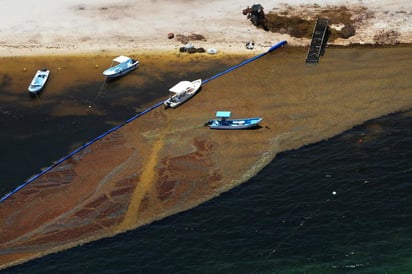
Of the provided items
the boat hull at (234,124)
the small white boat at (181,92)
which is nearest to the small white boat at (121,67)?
the small white boat at (181,92)

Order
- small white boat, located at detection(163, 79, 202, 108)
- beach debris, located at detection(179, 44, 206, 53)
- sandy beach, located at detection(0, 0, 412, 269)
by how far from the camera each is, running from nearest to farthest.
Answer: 1. sandy beach, located at detection(0, 0, 412, 269)
2. small white boat, located at detection(163, 79, 202, 108)
3. beach debris, located at detection(179, 44, 206, 53)

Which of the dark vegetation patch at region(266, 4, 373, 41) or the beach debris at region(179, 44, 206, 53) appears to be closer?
the beach debris at region(179, 44, 206, 53)

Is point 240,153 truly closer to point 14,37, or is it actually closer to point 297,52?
point 297,52

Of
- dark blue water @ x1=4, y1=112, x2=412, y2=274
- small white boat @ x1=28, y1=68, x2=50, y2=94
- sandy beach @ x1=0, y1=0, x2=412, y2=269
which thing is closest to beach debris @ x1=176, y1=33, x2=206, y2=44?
sandy beach @ x1=0, y1=0, x2=412, y2=269

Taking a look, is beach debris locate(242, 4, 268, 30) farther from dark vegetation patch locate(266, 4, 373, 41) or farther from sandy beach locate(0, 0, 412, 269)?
sandy beach locate(0, 0, 412, 269)

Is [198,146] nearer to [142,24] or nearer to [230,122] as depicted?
[230,122]

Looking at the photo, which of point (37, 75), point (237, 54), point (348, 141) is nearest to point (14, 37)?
point (37, 75)

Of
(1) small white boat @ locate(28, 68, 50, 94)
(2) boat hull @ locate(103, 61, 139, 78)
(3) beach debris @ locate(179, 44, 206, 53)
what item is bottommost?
(1) small white boat @ locate(28, 68, 50, 94)
